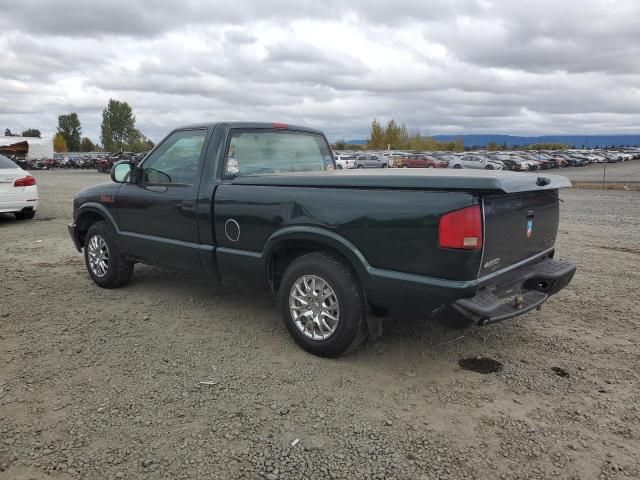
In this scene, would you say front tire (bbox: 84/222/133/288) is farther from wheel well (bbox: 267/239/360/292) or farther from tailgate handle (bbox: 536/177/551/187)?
tailgate handle (bbox: 536/177/551/187)

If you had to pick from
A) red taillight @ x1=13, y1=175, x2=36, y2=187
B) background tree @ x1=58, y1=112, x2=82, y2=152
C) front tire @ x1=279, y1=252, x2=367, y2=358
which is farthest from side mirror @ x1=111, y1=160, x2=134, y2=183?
background tree @ x1=58, y1=112, x2=82, y2=152

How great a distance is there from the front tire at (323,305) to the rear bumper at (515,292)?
759 millimetres

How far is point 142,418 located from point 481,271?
2294 mm

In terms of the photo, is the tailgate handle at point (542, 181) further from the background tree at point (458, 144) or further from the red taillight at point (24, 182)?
the background tree at point (458, 144)

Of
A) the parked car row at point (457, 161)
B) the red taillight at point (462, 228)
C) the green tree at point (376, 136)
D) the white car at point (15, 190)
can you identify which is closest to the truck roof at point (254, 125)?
the red taillight at point (462, 228)

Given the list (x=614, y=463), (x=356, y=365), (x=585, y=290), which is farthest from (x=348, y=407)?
(x=585, y=290)

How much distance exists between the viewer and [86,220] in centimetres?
615

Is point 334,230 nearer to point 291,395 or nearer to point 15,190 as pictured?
point 291,395

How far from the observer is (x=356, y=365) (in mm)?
3920

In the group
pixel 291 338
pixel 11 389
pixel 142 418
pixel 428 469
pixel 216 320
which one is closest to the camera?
pixel 428 469

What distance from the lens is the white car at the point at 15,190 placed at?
10.7 meters

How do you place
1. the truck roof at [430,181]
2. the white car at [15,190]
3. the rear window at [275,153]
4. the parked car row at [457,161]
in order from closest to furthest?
the truck roof at [430,181], the rear window at [275,153], the white car at [15,190], the parked car row at [457,161]

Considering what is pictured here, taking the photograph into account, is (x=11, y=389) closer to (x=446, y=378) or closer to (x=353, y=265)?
(x=353, y=265)

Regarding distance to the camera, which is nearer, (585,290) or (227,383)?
(227,383)
